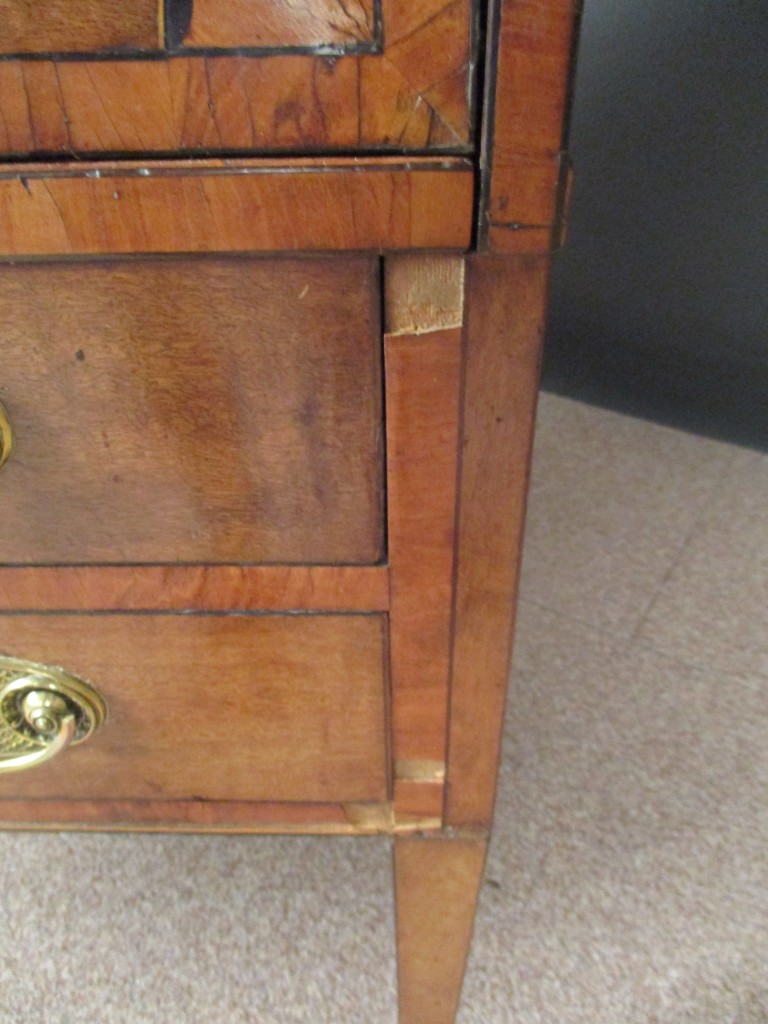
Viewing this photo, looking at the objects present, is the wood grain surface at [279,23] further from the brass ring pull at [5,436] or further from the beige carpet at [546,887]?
the beige carpet at [546,887]

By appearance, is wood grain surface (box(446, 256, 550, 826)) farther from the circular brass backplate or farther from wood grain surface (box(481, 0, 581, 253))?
the circular brass backplate

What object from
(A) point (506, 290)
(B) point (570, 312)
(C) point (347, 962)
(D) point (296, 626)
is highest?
(A) point (506, 290)

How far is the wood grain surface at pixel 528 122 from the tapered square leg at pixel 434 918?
34cm

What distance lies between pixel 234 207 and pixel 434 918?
17.3 inches

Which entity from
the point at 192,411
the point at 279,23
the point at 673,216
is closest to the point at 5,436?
the point at 192,411

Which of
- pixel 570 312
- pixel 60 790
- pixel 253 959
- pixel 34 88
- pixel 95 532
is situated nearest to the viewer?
pixel 34 88

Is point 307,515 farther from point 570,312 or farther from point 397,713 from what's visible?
point 570,312

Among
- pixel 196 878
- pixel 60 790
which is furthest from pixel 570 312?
pixel 60 790

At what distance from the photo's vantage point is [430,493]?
0.34 metres

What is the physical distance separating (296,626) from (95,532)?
0.32 feet

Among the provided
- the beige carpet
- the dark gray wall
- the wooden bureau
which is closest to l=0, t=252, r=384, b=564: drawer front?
the wooden bureau

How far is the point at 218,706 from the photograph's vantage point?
16.5 inches

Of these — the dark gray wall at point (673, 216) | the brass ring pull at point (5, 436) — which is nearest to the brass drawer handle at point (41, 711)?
the brass ring pull at point (5, 436)

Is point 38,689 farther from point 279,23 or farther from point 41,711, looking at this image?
point 279,23
